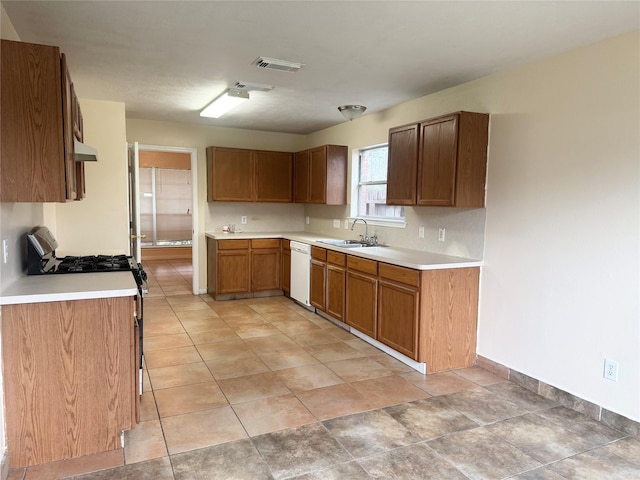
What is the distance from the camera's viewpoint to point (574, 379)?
2916 mm

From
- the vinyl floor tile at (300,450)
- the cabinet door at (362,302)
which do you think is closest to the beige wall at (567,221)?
the cabinet door at (362,302)

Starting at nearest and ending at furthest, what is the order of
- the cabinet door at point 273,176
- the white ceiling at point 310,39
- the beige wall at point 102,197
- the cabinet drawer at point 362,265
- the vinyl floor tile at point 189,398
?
the white ceiling at point 310,39 → the vinyl floor tile at point 189,398 → the cabinet drawer at point 362,265 → the beige wall at point 102,197 → the cabinet door at point 273,176

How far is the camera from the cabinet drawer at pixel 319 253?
16.1 feet

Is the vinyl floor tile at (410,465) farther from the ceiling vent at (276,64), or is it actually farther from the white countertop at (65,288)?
the ceiling vent at (276,64)

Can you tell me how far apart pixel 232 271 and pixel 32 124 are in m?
3.76

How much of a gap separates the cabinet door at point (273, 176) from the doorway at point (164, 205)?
3.89 m

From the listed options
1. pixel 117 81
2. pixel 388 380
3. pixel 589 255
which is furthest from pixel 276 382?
pixel 117 81

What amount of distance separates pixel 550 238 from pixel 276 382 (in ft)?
7.34

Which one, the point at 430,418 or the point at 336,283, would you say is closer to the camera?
the point at 430,418

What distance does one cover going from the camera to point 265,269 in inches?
236

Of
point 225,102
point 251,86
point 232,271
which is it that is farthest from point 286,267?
point 251,86

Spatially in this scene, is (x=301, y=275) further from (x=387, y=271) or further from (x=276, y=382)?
(x=276, y=382)

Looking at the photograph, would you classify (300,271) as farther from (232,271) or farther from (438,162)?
(438,162)

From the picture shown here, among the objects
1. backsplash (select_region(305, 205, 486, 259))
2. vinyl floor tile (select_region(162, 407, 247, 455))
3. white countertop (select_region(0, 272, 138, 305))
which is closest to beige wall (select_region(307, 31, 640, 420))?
backsplash (select_region(305, 205, 486, 259))
